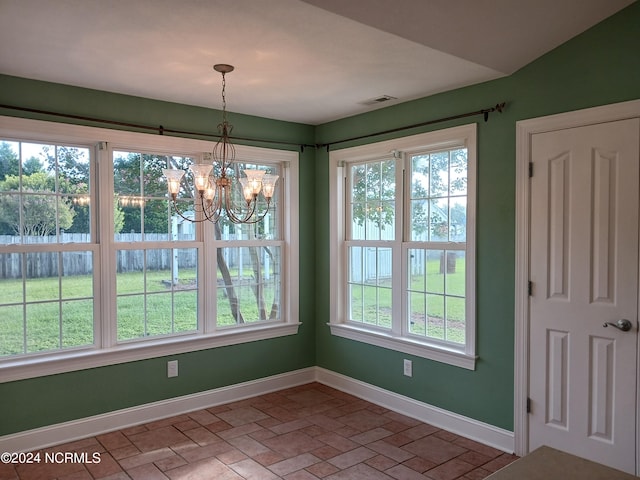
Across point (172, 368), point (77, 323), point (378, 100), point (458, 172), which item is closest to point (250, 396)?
point (172, 368)

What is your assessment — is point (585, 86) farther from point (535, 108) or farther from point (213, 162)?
point (213, 162)

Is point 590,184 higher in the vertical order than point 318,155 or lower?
lower

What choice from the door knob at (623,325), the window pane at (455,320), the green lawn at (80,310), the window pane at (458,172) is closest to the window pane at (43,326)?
the green lawn at (80,310)

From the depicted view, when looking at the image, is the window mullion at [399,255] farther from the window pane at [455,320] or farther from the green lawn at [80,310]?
the green lawn at [80,310]

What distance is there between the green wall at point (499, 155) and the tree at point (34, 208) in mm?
2509

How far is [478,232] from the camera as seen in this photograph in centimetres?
342

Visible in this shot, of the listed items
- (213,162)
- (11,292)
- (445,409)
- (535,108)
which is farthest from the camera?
(213,162)

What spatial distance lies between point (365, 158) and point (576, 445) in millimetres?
2671

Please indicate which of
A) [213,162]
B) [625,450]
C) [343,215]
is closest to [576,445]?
[625,450]

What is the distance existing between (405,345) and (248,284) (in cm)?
153

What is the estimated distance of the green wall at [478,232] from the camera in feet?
9.29

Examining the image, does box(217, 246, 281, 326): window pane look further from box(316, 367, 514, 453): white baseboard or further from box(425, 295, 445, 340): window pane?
box(425, 295, 445, 340): window pane

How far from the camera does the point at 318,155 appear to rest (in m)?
4.77

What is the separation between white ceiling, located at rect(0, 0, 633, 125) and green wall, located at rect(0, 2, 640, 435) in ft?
0.39
